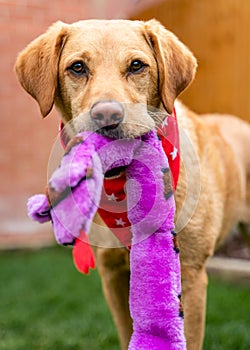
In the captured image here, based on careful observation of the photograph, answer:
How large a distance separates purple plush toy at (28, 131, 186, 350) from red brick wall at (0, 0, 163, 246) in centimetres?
479

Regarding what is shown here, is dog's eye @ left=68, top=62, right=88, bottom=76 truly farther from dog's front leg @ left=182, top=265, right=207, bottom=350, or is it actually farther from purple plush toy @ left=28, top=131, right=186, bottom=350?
dog's front leg @ left=182, top=265, right=207, bottom=350

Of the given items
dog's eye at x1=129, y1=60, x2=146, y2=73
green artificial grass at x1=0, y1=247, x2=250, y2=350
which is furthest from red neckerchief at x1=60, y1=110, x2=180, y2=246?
green artificial grass at x1=0, y1=247, x2=250, y2=350

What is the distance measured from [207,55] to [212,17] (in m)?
0.36

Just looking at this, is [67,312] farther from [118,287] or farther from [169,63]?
[169,63]

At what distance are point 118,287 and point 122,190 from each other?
0.92 meters

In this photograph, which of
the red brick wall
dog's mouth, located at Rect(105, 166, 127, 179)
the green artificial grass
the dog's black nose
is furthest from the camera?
the red brick wall

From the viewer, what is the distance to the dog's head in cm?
278

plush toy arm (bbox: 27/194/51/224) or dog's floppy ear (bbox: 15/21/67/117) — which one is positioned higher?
dog's floppy ear (bbox: 15/21/67/117)

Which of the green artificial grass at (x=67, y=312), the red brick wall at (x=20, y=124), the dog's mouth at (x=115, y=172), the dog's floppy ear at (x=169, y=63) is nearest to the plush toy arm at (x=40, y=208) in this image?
the dog's mouth at (x=115, y=172)

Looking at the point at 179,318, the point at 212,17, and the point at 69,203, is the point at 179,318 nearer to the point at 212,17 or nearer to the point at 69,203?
the point at 69,203

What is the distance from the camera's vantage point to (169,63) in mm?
3107

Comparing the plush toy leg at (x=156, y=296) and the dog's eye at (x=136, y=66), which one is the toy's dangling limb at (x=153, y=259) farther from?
the dog's eye at (x=136, y=66)

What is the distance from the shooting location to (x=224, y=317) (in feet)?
15.3

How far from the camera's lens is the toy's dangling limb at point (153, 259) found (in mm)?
2613
